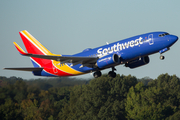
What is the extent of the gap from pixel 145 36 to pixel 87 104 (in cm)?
6624

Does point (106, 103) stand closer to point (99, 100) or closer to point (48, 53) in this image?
point (99, 100)

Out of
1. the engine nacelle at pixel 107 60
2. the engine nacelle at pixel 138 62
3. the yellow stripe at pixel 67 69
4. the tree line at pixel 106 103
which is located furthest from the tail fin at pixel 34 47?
the tree line at pixel 106 103

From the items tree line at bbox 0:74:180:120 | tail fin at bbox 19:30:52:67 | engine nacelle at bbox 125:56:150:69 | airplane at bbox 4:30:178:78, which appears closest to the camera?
airplane at bbox 4:30:178:78

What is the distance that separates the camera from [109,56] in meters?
38.8

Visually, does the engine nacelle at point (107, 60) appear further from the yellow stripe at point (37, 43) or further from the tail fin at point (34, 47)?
the yellow stripe at point (37, 43)

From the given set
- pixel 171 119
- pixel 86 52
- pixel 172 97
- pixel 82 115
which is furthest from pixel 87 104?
pixel 86 52

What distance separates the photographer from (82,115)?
102 m

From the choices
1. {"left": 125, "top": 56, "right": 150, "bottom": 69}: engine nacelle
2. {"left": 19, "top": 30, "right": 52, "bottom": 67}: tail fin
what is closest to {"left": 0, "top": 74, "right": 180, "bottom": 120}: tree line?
{"left": 19, "top": 30, "right": 52, "bottom": 67}: tail fin

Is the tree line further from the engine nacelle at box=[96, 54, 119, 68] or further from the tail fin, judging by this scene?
the engine nacelle at box=[96, 54, 119, 68]

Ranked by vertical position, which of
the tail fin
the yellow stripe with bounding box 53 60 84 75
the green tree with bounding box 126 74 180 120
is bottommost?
the green tree with bounding box 126 74 180 120

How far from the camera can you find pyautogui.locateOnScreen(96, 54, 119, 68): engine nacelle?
38.4 m

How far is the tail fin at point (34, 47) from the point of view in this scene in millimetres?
48984

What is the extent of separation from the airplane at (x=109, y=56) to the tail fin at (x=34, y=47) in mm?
1122

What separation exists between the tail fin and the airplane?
1.12 m
